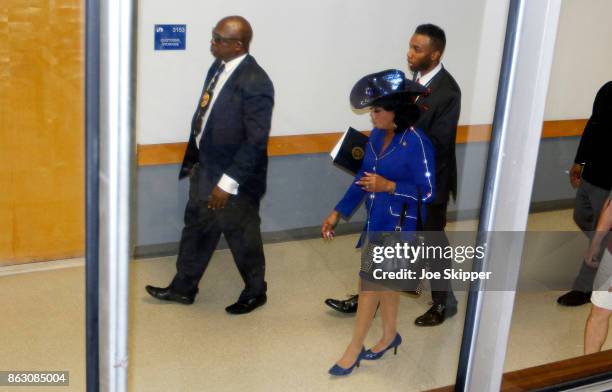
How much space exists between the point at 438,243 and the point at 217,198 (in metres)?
0.99

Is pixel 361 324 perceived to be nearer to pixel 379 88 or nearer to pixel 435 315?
pixel 435 315

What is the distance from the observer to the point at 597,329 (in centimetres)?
393

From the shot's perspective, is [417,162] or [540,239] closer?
[417,162]

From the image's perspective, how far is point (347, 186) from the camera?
3.26 metres

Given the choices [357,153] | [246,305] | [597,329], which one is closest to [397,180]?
[357,153]

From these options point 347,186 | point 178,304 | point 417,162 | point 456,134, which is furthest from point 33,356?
point 456,134

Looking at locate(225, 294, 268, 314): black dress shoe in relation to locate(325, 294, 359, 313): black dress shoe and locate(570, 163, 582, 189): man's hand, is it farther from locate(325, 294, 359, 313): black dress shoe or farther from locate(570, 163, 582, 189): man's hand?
locate(570, 163, 582, 189): man's hand

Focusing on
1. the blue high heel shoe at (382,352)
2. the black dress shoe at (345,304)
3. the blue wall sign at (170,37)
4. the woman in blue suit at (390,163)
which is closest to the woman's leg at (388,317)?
the blue high heel shoe at (382,352)

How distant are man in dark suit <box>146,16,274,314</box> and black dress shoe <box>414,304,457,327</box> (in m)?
0.90

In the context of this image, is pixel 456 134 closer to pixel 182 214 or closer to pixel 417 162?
pixel 417 162

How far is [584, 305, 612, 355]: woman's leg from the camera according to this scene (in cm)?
391

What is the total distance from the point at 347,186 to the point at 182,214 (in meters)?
0.71

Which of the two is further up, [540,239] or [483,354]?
[540,239]

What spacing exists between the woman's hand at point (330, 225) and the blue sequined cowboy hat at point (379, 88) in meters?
0.48
